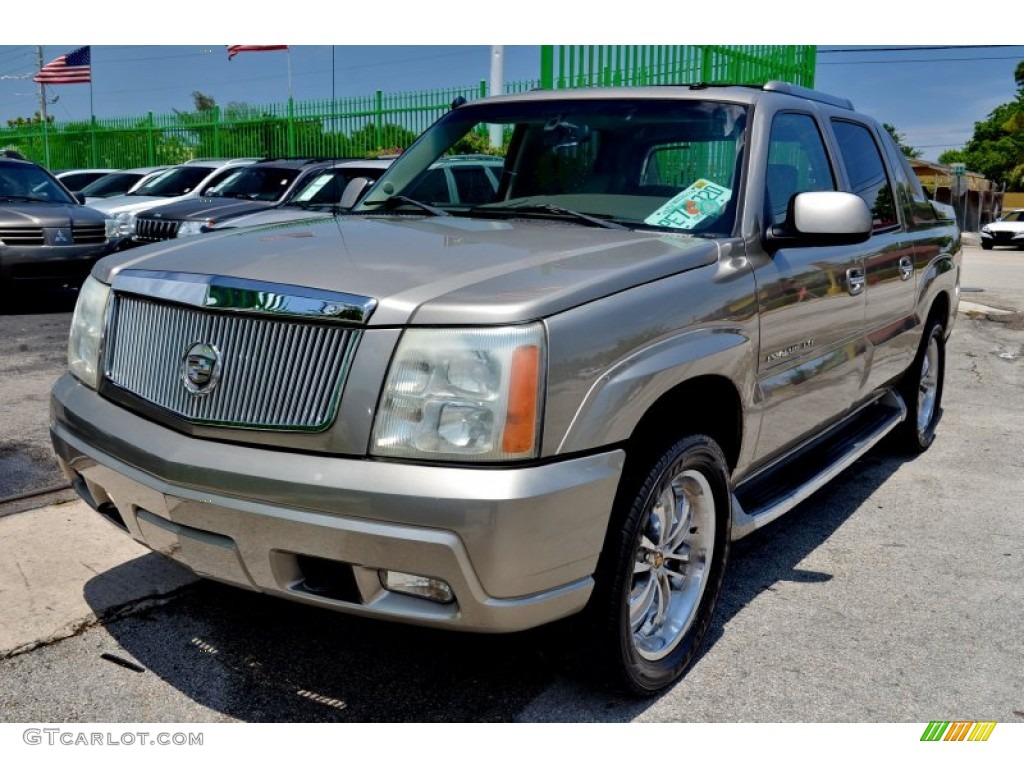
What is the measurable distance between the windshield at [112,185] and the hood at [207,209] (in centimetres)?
483

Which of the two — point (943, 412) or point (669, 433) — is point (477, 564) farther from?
point (943, 412)

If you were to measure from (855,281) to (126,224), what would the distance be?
975 cm

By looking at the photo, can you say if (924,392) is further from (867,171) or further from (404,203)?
(404,203)

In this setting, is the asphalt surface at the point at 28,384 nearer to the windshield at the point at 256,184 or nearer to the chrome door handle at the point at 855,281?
the windshield at the point at 256,184

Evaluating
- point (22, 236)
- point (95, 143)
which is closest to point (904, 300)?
point (22, 236)

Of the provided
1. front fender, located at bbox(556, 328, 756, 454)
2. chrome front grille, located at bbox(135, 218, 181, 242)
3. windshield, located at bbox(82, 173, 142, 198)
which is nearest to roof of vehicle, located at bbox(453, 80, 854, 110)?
front fender, located at bbox(556, 328, 756, 454)

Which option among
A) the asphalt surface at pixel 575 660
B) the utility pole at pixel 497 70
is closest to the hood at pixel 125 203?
the utility pole at pixel 497 70

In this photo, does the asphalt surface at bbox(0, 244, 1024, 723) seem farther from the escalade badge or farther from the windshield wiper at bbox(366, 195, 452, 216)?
the windshield wiper at bbox(366, 195, 452, 216)

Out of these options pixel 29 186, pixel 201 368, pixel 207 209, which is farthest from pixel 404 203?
pixel 29 186

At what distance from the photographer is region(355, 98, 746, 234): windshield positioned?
3578mm

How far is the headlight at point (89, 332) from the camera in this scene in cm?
311

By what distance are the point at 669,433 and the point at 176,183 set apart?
12.3 meters

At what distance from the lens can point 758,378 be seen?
3.38 metres
